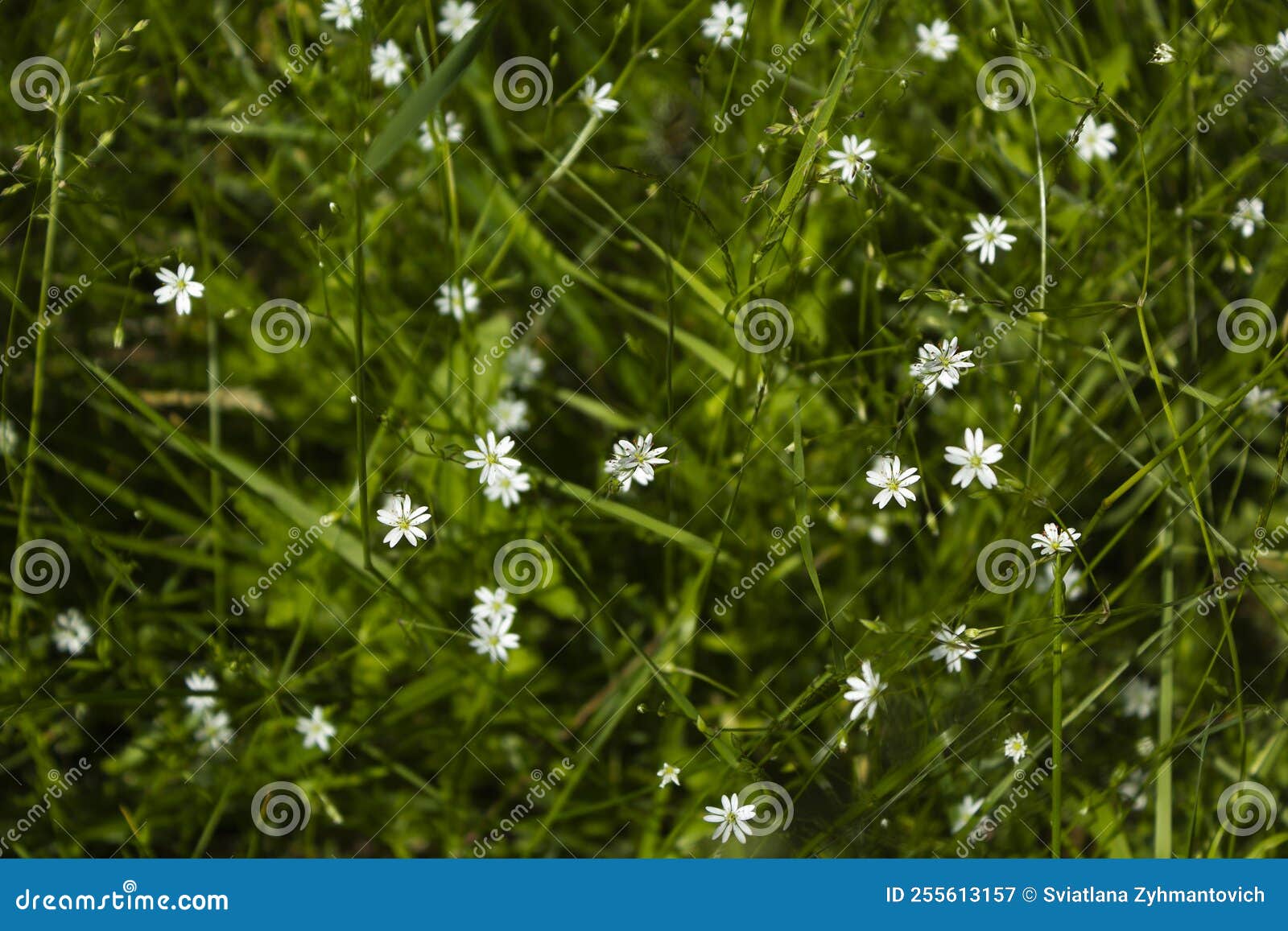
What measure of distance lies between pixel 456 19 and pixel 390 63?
0.30 metres

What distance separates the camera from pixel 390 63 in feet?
10.5

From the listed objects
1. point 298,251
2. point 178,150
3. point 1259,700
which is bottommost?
point 1259,700

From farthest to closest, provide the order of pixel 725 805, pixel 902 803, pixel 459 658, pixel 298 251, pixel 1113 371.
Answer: pixel 298 251 → pixel 1113 371 → pixel 459 658 → pixel 902 803 → pixel 725 805

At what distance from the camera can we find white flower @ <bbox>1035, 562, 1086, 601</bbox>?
3.00m

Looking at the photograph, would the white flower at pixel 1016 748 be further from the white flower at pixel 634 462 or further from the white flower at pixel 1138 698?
the white flower at pixel 634 462

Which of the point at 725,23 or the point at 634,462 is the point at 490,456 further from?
the point at 725,23

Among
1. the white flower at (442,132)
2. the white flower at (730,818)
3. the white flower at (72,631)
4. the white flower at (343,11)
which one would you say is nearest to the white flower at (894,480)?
the white flower at (730,818)

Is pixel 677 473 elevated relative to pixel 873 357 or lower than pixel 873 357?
lower

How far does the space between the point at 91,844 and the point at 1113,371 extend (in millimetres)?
3744

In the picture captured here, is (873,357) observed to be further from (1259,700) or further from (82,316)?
(82,316)

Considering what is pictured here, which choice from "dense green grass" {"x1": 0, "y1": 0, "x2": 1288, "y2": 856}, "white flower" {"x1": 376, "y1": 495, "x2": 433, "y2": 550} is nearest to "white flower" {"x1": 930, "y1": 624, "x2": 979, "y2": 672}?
"dense green grass" {"x1": 0, "y1": 0, "x2": 1288, "y2": 856}

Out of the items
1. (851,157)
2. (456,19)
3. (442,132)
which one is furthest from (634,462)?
(456,19)

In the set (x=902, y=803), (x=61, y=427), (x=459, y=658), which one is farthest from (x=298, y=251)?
(x=902, y=803)

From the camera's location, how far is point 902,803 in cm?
290
